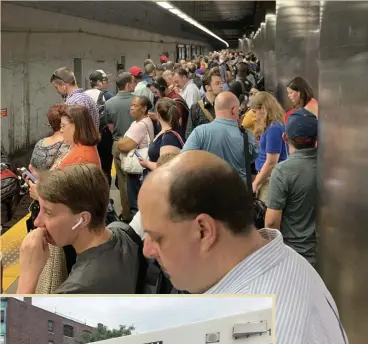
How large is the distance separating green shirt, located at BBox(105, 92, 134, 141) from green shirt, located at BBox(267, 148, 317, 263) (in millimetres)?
2796

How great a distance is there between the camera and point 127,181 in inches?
211

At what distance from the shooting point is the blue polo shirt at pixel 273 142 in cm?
429

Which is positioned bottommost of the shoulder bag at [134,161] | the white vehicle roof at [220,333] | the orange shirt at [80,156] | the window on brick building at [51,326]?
the shoulder bag at [134,161]

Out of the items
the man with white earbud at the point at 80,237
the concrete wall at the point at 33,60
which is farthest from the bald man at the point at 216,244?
the concrete wall at the point at 33,60

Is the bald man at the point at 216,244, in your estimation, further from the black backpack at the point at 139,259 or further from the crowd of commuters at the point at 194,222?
the black backpack at the point at 139,259

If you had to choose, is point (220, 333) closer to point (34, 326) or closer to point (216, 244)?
point (216, 244)

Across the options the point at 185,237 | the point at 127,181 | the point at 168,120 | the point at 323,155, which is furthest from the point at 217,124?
the point at 185,237

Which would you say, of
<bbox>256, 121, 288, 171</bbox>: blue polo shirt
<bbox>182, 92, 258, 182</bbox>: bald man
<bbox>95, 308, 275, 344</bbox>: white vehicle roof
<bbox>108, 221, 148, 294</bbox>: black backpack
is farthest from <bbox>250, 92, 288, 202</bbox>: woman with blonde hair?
<bbox>95, 308, 275, 344</bbox>: white vehicle roof

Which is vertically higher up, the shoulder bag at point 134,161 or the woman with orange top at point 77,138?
the woman with orange top at point 77,138

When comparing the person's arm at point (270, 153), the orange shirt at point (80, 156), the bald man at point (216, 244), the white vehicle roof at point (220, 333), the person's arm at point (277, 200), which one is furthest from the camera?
the person's arm at point (270, 153)

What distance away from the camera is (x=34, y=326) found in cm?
110

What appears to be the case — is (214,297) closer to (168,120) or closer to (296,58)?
(168,120)

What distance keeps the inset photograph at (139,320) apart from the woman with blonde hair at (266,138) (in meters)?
3.07

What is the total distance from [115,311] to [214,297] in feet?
0.59
